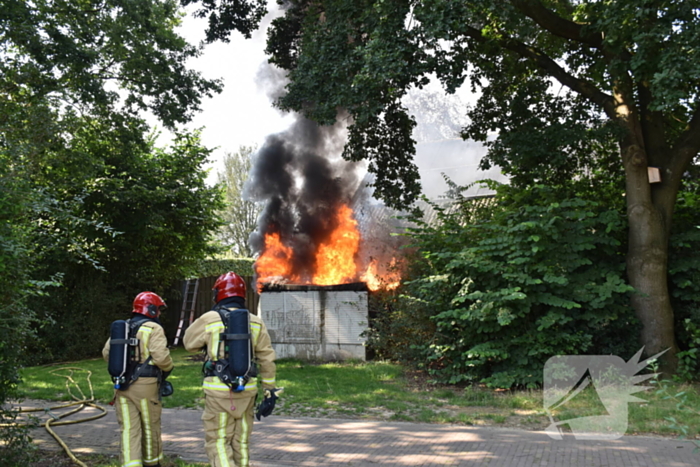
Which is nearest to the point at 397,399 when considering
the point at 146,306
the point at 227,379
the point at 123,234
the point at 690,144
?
the point at 146,306

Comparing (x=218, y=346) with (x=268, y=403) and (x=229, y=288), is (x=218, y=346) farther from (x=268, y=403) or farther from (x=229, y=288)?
(x=268, y=403)

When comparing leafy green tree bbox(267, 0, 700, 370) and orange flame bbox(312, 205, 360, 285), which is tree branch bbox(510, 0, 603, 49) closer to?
leafy green tree bbox(267, 0, 700, 370)

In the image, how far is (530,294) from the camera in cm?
950

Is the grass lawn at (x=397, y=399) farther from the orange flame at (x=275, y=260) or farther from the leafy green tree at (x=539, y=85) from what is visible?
the orange flame at (x=275, y=260)

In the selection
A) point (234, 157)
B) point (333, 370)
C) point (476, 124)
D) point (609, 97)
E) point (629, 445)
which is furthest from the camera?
point (234, 157)

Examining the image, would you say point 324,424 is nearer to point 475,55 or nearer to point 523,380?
point 523,380

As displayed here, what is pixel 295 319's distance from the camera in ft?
44.0

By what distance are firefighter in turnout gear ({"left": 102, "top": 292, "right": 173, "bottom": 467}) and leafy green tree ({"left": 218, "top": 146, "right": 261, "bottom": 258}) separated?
29877 mm

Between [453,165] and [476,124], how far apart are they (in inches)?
417

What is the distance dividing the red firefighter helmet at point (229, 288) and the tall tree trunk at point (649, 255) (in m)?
7.42

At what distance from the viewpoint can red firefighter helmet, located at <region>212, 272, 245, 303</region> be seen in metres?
4.73

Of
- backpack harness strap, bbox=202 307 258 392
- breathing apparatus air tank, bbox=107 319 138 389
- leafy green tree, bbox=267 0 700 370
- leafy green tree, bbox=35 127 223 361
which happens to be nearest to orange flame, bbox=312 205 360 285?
leafy green tree, bbox=267 0 700 370

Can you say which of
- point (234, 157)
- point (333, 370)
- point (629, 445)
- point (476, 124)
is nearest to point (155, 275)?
point (333, 370)

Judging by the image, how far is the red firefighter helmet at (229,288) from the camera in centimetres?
473
